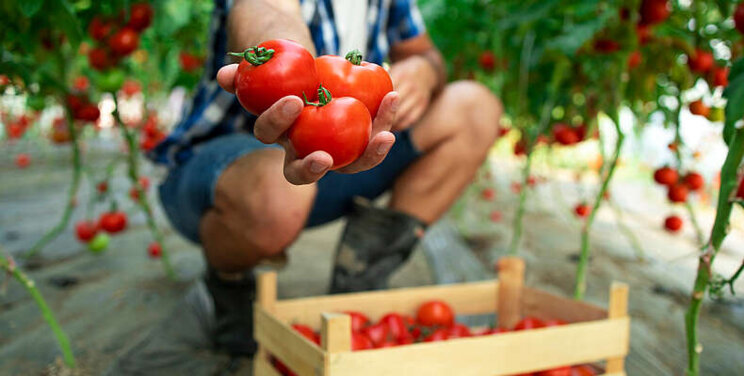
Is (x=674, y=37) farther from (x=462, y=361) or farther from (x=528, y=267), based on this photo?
(x=462, y=361)

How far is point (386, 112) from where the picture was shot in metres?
0.50

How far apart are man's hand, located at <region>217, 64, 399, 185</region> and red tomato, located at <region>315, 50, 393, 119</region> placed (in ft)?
0.06

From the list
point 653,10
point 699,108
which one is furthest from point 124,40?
point 699,108

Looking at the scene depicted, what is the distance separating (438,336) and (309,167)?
0.71 m

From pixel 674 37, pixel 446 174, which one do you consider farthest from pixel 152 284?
pixel 674 37

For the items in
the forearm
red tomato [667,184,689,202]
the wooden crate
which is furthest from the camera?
red tomato [667,184,689,202]

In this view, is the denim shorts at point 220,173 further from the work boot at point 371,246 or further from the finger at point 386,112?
the finger at point 386,112

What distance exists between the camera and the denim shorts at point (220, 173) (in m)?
1.23

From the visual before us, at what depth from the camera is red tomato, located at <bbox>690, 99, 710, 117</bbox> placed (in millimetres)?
1387

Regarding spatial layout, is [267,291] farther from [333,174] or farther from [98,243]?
[98,243]

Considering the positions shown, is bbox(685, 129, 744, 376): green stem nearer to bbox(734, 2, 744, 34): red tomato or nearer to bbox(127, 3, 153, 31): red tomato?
bbox(734, 2, 744, 34): red tomato

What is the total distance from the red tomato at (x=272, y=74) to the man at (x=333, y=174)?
574 millimetres

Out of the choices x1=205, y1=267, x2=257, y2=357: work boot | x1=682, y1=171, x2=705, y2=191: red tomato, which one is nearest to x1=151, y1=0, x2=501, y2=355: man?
x1=205, y1=267, x2=257, y2=357: work boot

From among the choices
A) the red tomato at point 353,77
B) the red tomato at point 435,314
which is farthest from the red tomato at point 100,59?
the red tomato at point 353,77
